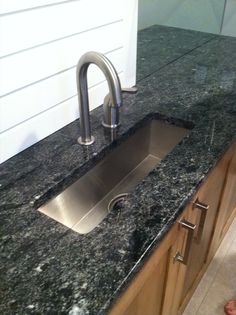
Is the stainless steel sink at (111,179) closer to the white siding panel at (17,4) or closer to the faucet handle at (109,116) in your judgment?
the faucet handle at (109,116)

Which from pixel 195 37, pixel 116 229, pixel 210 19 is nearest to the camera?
pixel 116 229

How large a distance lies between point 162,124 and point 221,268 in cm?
91

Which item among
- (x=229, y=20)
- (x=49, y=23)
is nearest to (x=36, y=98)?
(x=49, y=23)

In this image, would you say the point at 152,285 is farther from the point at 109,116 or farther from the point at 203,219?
the point at 109,116

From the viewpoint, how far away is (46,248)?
2.10 feet

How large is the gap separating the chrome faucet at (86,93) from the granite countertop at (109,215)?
4 cm

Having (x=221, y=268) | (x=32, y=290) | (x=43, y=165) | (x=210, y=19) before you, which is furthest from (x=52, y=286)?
(x=210, y=19)

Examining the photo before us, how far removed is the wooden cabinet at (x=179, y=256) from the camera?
0.71m

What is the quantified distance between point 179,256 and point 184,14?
164 cm

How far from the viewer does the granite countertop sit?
0.56m

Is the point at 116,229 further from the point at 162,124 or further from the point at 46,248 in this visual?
the point at 162,124

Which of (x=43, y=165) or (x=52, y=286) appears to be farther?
(x=43, y=165)

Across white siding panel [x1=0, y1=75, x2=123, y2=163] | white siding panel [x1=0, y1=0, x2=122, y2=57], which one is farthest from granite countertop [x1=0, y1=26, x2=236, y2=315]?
white siding panel [x1=0, y1=0, x2=122, y2=57]

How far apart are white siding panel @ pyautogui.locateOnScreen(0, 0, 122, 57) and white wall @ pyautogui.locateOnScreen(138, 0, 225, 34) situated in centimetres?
55
